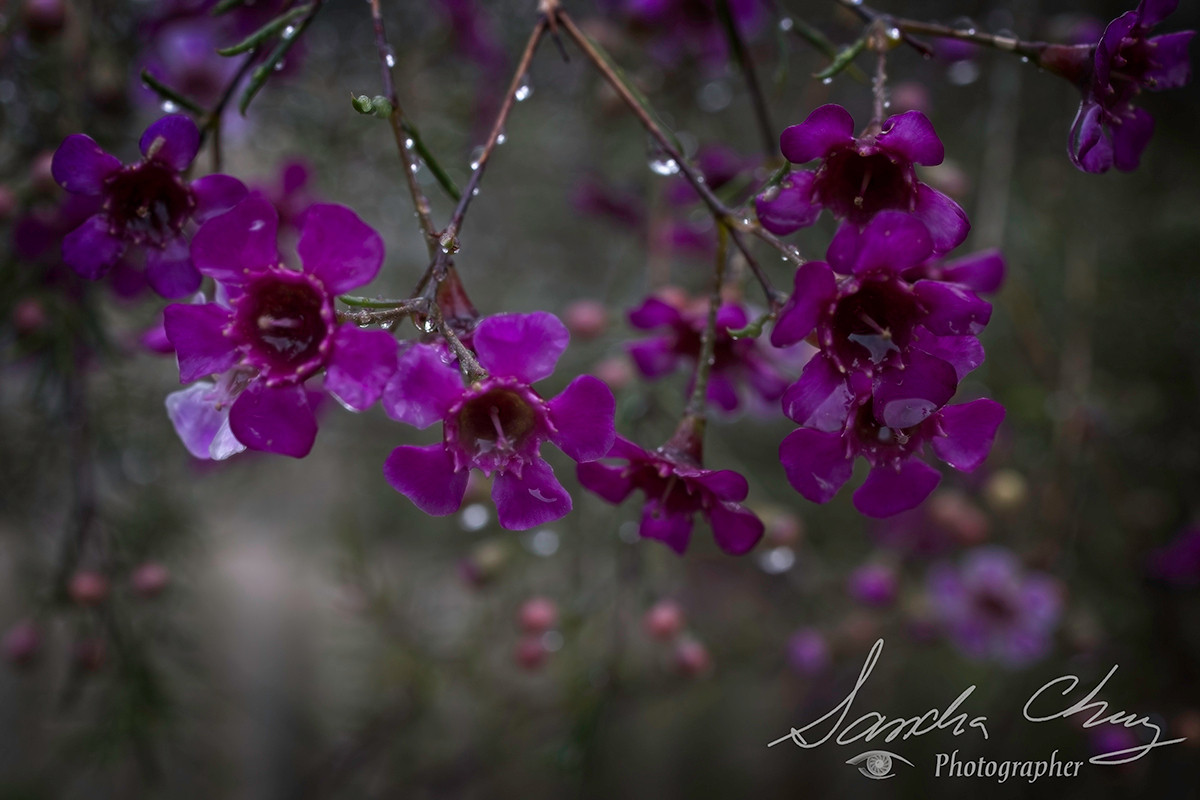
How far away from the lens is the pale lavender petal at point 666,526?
0.55m

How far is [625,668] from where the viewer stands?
1.15 metres

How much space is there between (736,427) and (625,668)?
2.05ft

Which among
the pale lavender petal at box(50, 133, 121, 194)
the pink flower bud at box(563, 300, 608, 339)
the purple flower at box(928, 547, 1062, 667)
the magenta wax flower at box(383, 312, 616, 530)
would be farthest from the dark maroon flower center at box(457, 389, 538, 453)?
the purple flower at box(928, 547, 1062, 667)

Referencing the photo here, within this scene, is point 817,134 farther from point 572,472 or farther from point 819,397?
point 572,472

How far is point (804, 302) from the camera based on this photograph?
0.44 meters

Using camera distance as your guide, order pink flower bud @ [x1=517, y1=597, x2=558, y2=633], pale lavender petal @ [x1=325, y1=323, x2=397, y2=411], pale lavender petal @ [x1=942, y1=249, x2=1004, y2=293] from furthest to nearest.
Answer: pink flower bud @ [x1=517, y1=597, x2=558, y2=633] < pale lavender petal @ [x1=942, y1=249, x2=1004, y2=293] < pale lavender petal @ [x1=325, y1=323, x2=397, y2=411]

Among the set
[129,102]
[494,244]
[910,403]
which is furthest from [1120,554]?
[129,102]

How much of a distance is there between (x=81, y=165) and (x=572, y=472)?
1.00m

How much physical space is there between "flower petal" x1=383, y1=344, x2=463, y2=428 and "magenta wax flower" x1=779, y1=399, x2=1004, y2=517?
8.5 inches

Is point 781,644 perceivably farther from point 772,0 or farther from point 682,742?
point 772,0

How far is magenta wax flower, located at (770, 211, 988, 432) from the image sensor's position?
437 mm

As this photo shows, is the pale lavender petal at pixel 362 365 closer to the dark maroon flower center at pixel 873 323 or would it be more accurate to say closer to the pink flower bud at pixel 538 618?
the dark maroon flower center at pixel 873 323

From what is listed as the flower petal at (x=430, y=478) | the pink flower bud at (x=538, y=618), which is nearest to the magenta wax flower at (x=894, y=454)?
the flower petal at (x=430, y=478)

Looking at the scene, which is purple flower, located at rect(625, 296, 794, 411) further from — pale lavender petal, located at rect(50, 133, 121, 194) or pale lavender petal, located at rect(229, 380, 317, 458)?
pale lavender petal, located at rect(50, 133, 121, 194)
